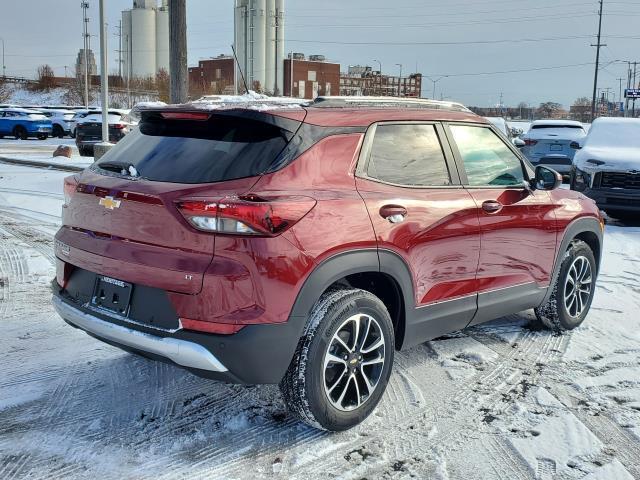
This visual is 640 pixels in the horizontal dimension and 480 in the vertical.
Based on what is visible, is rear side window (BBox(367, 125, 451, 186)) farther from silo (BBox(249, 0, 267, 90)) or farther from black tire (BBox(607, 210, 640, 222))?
silo (BBox(249, 0, 267, 90))

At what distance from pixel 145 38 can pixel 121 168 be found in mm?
95101

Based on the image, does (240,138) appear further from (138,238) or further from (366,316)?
(366,316)

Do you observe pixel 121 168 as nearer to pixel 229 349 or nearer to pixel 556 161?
pixel 229 349

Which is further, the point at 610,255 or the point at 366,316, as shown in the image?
the point at 610,255

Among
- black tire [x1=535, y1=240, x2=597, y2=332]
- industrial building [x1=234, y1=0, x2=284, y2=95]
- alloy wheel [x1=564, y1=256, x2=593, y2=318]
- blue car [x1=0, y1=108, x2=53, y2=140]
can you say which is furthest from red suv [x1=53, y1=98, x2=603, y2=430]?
industrial building [x1=234, y1=0, x2=284, y2=95]

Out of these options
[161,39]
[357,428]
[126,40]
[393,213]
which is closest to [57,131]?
[393,213]

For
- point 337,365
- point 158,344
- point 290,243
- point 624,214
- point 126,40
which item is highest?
point 126,40

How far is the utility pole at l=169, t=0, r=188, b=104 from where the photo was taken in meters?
12.4

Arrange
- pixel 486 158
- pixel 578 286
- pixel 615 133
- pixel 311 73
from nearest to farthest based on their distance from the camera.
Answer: pixel 486 158
pixel 578 286
pixel 615 133
pixel 311 73

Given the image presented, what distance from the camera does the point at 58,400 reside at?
3791 millimetres

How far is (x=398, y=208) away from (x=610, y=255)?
572 cm

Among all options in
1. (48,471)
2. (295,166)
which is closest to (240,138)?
(295,166)

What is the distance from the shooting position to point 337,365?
345 cm

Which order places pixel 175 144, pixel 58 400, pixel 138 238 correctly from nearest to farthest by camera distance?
pixel 138 238
pixel 175 144
pixel 58 400
